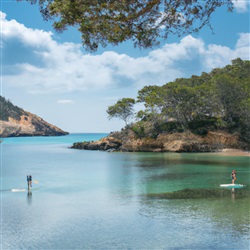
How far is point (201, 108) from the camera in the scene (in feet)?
273

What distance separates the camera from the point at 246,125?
79.9m

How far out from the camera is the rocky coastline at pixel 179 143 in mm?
79250

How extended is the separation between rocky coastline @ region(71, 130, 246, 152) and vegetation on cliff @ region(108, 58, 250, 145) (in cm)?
126

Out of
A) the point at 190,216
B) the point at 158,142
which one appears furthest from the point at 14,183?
the point at 158,142

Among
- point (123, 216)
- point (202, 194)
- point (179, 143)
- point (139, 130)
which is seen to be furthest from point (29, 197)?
point (139, 130)

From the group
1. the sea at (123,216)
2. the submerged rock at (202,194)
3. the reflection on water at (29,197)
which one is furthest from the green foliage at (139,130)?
the reflection on water at (29,197)

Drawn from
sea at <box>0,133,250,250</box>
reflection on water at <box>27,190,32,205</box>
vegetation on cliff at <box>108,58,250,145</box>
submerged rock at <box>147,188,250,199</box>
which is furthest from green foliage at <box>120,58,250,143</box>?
reflection on water at <box>27,190,32,205</box>

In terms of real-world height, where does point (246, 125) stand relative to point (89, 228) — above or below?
above

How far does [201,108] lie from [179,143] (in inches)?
415

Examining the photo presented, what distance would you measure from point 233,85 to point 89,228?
63.0 metres

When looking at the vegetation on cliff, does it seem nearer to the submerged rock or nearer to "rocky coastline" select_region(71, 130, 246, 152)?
Answer: "rocky coastline" select_region(71, 130, 246, 152)

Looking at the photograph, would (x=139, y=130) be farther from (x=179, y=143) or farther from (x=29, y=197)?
(x=29, y=197)

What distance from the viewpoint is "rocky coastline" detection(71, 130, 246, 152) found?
79.2 meters

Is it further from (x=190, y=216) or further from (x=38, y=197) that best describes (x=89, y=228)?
(x=38, y=197)
